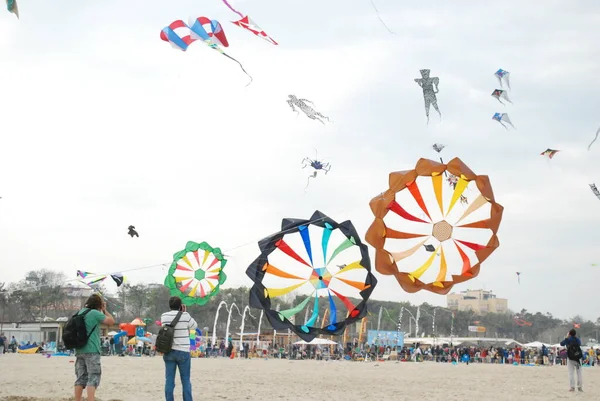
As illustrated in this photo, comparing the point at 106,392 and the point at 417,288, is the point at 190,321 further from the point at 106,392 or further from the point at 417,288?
the point at 417,288

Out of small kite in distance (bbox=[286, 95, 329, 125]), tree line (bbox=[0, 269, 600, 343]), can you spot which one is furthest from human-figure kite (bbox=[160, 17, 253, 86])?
tree line (bbox=[0, 269, 600, 343])

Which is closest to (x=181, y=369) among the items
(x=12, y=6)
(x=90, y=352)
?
(x=90, y=352)

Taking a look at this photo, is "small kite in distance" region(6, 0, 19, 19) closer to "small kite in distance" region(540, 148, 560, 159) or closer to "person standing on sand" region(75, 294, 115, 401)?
"person standing on sand" region(75, 294, 115, 401)

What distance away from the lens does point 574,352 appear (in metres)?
12.0

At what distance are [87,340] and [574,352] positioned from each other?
8936 millimetres

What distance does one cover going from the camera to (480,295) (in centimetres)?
8831

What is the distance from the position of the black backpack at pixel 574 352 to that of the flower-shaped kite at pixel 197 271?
10.7 m

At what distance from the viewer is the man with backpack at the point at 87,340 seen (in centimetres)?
656

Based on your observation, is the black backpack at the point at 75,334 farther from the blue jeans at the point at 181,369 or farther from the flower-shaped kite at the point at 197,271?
the flower-shaped kite at the point at 197,271

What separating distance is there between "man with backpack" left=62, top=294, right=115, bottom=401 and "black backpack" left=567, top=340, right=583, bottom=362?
8.73 m

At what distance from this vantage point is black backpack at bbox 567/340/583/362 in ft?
39.4

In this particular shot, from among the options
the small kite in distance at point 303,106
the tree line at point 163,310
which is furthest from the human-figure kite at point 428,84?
the tree line at point 163,310

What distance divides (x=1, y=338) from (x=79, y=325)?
2256 cm

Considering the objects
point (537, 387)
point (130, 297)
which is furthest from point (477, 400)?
point (130, 297)
